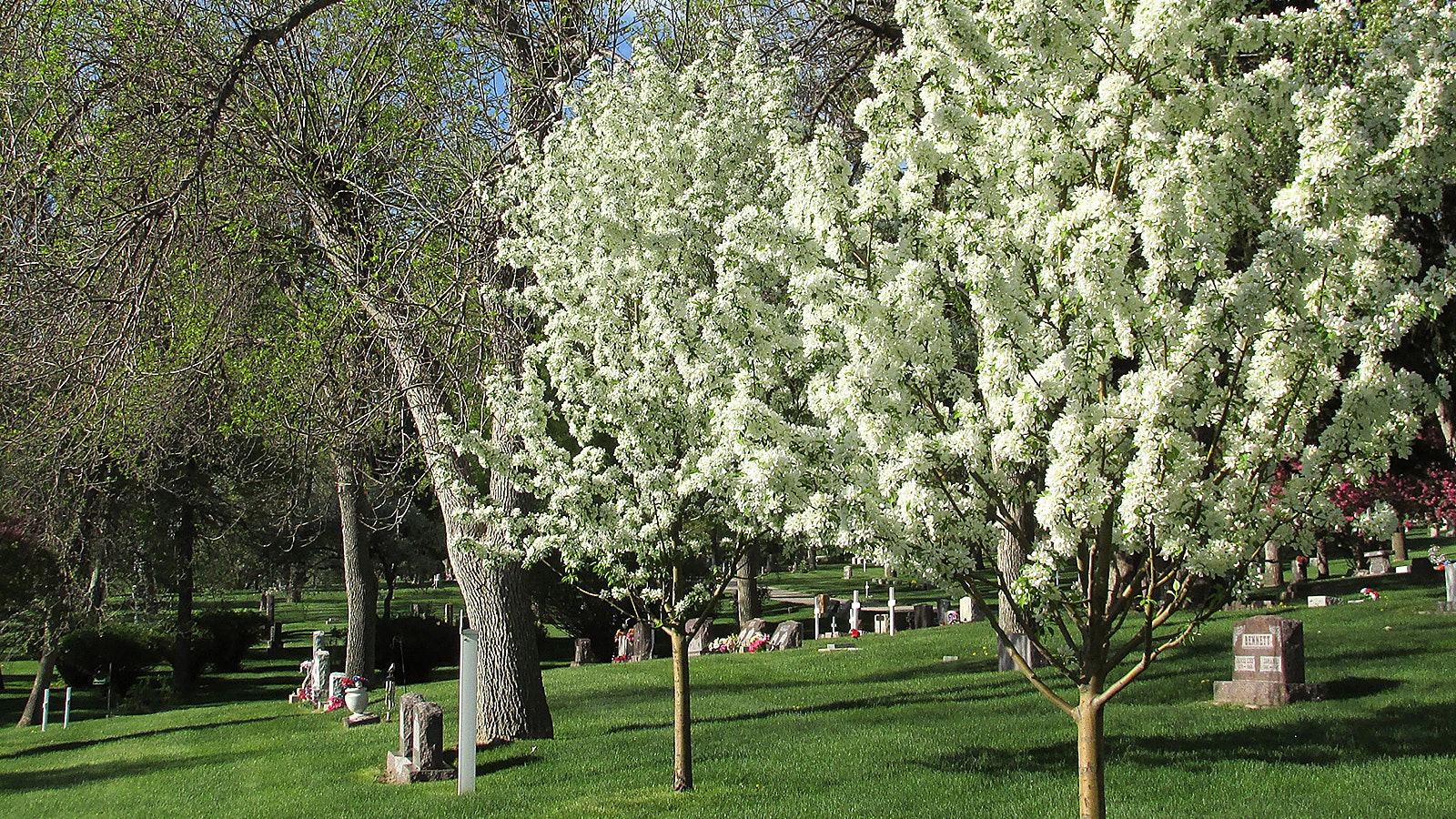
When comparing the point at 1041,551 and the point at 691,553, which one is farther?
the point at 691,553

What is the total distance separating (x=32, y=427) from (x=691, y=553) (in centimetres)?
649

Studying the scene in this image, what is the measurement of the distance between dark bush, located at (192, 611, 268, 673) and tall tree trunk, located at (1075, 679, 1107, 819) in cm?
2969

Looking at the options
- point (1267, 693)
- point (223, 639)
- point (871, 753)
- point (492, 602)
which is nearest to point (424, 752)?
point (492, 602)

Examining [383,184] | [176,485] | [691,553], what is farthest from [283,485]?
[691,553]

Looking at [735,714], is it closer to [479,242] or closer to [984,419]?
[479,242]

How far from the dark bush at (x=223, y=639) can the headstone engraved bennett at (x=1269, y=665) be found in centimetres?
2626

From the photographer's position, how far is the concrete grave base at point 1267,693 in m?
12.6

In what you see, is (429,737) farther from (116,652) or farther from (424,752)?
(116,652)

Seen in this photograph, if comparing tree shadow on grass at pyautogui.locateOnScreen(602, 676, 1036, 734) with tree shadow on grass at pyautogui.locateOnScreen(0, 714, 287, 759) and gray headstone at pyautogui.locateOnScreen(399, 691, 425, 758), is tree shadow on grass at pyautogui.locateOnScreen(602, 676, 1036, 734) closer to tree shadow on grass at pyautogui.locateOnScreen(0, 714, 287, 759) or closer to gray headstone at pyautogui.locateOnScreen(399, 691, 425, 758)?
gray headstone at pyautogui.locateOnScreen(399, 691, 425, 758)

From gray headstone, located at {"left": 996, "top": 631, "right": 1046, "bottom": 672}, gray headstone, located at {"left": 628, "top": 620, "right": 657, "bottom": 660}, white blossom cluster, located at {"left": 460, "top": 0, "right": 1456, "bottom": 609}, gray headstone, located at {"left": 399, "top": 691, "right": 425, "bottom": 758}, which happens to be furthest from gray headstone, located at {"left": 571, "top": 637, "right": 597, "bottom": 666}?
white blossom cluster, located at {"left": 460, "top": 0, "right": 1456, "bottom": 609}

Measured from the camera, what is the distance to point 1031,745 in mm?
11000

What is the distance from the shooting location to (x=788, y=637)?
83.0 ft

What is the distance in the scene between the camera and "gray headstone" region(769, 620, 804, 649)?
25219mm

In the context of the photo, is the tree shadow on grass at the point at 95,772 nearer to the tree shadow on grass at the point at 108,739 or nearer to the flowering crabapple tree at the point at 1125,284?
the tree shadow on grass at the point at 108,739
